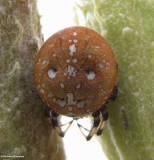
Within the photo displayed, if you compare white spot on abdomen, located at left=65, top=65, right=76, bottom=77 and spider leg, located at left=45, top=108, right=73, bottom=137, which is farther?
spider leg, located at left=45, top=108, right=73, bottom=137

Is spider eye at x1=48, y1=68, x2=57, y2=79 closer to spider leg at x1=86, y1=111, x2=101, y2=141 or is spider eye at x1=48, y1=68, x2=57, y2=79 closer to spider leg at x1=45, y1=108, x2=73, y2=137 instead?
spider leg at x1=45, y1=108, x2=73, y2=137

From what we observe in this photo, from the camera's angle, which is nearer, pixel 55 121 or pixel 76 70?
pixel 76 70

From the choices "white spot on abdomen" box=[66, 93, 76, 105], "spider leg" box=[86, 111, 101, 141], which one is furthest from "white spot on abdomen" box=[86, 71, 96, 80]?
"spider leg" box=[86, 111, 101, 141]

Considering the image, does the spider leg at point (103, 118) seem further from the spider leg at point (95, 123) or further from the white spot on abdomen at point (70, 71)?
the white spot on abdomen at point (70, 71)

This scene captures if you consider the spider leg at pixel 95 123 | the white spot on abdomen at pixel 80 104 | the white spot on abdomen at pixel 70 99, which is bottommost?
the spider leg at pixel 95 123

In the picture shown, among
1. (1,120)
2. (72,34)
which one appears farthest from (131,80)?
(1,120)

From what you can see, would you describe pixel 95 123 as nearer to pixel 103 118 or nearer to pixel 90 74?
pixel 103 118

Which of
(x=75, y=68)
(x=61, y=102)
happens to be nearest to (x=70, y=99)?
(x=61, y=102)

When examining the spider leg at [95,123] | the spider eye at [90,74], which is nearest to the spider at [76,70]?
the spider eye at [90,74]

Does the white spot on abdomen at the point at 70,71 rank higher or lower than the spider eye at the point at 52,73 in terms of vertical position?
higher
